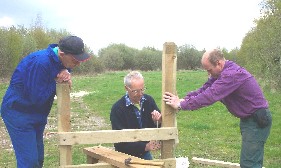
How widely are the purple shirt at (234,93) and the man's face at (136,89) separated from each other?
54 centimetres

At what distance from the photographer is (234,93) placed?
5.36 metres

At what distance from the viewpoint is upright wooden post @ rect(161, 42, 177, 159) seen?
4902mm

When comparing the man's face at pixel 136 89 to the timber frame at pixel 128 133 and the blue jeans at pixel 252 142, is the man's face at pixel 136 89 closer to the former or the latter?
A: the timber frame at pixel 128 133

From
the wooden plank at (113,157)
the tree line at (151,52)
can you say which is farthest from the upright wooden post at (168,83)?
the tree line at (151,52)

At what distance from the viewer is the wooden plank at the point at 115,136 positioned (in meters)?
4.62

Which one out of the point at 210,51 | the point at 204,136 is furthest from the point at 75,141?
the point at 204,136

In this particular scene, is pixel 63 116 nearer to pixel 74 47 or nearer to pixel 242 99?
pixel 74 47

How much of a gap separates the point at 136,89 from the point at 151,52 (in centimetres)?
6333

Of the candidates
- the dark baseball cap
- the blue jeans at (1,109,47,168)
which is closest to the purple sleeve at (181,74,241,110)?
the dark baseball cap

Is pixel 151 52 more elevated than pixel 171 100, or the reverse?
pixel 151 52

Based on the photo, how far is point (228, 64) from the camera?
540cm

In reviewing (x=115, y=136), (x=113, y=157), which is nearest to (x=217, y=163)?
(x=113, y=157)

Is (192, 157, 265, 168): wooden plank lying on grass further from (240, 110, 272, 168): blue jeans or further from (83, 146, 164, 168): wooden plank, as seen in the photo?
(83, 146, 164, 168): wooden plank

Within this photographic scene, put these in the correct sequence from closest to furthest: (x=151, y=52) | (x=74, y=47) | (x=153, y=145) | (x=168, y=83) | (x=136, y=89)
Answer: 1. (x=74, y=47)
2. (x=168, y=83)
3. (x=136, y=89)
4. (x=153, y=145)
5. (x=151, y=52)
